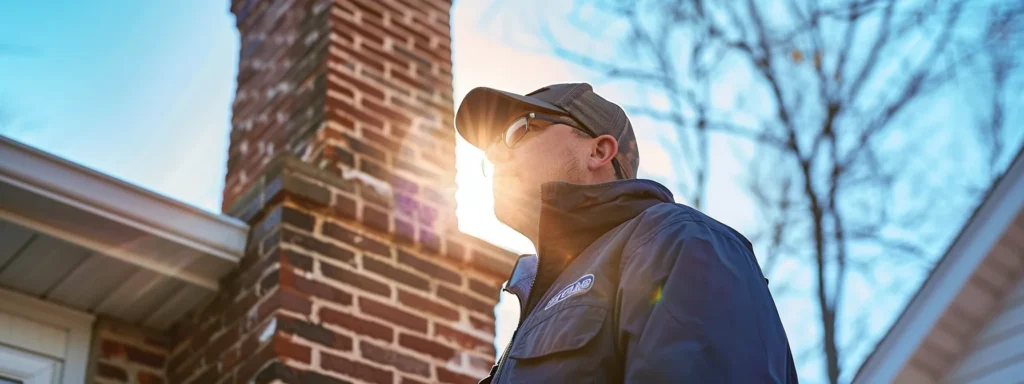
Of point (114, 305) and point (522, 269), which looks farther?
point (114, 305)

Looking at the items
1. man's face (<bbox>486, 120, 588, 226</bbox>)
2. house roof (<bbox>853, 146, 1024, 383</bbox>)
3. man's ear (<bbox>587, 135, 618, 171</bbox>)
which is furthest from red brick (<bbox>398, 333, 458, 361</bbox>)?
house roof (<bbox>853, 146, 1024, 383</bbox>)

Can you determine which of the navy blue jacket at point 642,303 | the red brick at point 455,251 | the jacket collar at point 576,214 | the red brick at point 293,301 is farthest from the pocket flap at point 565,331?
the red brick at point 455,251

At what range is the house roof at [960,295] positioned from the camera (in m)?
6.05

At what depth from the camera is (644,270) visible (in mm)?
1788

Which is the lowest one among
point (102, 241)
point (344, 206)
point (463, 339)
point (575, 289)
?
point (575, 289)

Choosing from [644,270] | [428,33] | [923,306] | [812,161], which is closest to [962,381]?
[923,306]

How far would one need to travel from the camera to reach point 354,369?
3711mm

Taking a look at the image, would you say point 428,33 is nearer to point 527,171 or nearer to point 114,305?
point 114,305

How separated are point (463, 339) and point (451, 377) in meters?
0.20

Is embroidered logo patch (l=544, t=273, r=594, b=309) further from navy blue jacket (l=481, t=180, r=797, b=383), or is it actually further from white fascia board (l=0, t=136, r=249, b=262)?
white fascia board (l=0, t=136, r=249, b=262)

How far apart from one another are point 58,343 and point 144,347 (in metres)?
0.36

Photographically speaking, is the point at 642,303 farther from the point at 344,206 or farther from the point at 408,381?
the point at 344,206

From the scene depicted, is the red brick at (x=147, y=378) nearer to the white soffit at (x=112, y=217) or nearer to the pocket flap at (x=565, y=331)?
the white soffit at (x=112, y=217)

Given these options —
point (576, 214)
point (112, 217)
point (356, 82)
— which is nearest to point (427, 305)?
point (356, 82)
